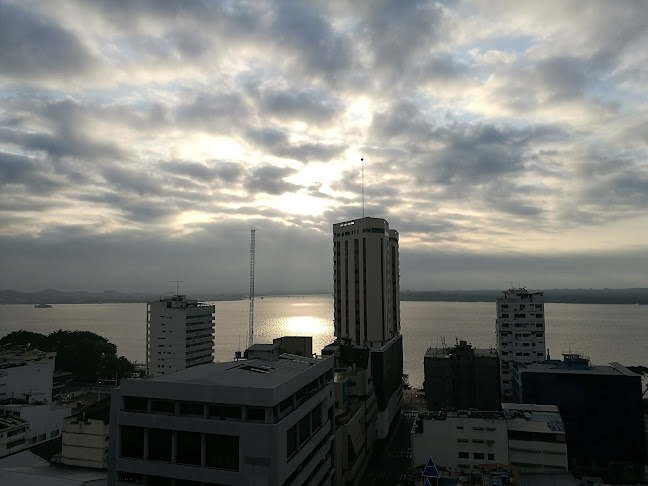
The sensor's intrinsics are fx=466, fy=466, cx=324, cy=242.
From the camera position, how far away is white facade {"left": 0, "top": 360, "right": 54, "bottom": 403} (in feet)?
273

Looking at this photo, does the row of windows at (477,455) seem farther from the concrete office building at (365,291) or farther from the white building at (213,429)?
the concrete office building at (365,291)

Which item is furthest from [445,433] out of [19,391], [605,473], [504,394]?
[19,391]

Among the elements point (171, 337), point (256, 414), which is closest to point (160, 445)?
point (256, 414)

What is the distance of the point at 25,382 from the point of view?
85.4m

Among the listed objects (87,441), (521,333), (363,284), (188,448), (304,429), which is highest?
(363,284)

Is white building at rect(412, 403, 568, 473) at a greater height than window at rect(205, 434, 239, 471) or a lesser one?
lesser

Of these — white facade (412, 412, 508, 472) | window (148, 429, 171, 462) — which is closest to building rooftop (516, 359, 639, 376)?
white facade (412, 412, 508, 472)

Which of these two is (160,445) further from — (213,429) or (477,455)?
(477,455)

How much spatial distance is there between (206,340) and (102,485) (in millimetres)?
82778

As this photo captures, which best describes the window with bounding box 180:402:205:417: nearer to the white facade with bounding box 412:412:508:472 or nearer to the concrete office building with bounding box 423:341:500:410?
the white facade with bounding box 412:412:508:472

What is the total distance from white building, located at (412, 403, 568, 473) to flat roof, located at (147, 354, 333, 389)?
73.2ft

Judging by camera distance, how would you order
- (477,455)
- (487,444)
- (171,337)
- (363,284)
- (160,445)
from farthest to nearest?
(171,337) → (363,284) → (477,455) → (487,444) → (160,445)

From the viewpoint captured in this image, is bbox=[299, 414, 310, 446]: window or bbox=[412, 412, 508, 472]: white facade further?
bbox=[412, 412, 508, 472]: white facade

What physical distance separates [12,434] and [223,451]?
52.1 m
